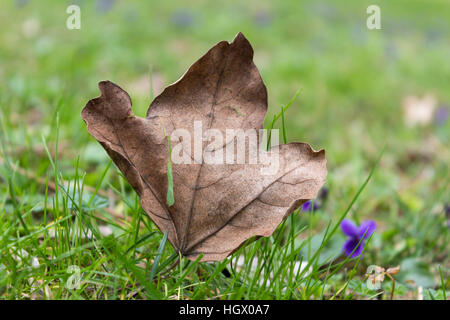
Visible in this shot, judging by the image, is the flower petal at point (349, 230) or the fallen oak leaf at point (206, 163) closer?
the fallen oak leaf at point (206, 163)

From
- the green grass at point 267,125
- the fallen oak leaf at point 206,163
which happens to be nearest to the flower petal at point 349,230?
the green grass at point 267,125

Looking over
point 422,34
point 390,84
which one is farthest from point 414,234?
point 422,34

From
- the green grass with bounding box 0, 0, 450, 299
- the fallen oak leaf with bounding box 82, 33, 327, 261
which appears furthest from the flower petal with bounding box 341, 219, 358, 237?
the fallen oak leaf with bounding box 82, 33, 327, 261

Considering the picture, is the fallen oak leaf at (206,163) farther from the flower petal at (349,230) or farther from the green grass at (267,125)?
the flower petal at (349,230)

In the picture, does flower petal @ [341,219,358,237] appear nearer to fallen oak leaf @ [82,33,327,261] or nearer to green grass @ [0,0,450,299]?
green grass @ [0,0,450,299]

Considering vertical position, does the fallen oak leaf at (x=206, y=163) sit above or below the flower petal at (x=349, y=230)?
above

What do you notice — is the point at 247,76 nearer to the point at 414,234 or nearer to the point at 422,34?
the point at 414,234
